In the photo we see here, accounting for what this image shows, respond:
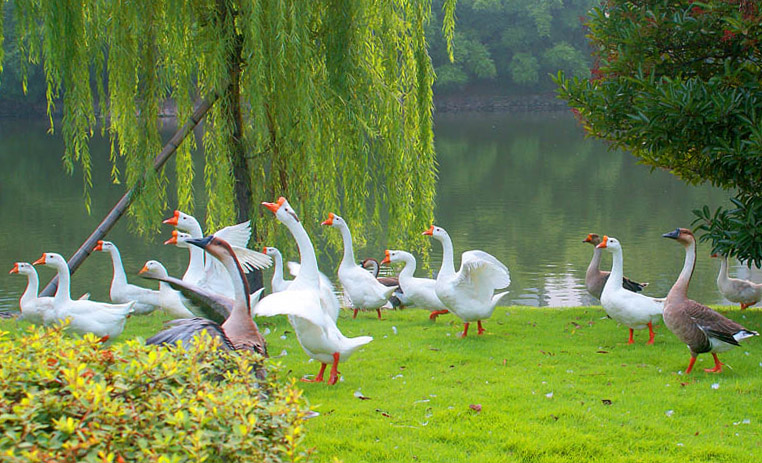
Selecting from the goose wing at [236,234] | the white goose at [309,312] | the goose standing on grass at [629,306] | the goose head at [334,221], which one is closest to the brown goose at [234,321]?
the white goose at [309,312]

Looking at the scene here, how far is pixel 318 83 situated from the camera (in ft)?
29.0

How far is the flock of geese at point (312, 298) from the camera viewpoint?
553 cm

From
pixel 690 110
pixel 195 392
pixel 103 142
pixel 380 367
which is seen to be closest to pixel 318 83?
pixel 380 367

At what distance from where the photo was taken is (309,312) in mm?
5824

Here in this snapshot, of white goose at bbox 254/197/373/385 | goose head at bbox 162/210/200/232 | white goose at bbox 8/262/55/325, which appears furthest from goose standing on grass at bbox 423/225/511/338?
white goose at bbox 8/262/55/325

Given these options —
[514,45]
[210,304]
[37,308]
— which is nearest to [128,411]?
[210,304]

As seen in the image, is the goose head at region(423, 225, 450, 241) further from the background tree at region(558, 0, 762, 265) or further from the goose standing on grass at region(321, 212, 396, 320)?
the background tree at region(558, 0, 762, 265)

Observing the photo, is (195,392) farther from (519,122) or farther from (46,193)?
(519,122)

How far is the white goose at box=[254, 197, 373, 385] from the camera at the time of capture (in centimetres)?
572

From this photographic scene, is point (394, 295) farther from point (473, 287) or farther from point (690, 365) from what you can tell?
point (690, 365)

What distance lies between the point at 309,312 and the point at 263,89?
359 cm

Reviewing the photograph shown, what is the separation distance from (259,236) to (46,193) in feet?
67.6

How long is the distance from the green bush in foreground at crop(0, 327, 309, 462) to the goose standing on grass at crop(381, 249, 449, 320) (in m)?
6.79

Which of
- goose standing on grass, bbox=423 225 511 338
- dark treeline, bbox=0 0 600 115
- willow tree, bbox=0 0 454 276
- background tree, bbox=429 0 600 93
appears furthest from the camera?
background tree, bbox=429 0 600 93
